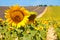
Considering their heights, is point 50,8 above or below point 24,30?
above

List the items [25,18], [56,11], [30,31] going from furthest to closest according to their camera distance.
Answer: [56,11], [30,31], [25,18]

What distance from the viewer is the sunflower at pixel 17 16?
2.84 ft

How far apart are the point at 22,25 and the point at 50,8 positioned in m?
1.13

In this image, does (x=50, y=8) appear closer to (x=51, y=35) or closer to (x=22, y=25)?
(x=22, y=25)

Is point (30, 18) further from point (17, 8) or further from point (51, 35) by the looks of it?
point (51, 35)

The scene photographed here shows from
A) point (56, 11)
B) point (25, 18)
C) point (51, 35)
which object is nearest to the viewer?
point (51, 35)

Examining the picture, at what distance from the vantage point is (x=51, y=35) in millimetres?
491

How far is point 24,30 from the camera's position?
0.94 meters

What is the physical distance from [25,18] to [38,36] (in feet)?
0.38

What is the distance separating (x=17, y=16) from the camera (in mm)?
859

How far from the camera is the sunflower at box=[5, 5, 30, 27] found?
0.86 metres

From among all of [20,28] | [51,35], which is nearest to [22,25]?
Answer: [20,28]

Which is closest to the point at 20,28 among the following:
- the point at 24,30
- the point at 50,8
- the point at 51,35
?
the point at 24,30

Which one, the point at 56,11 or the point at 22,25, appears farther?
the point at 56,11
